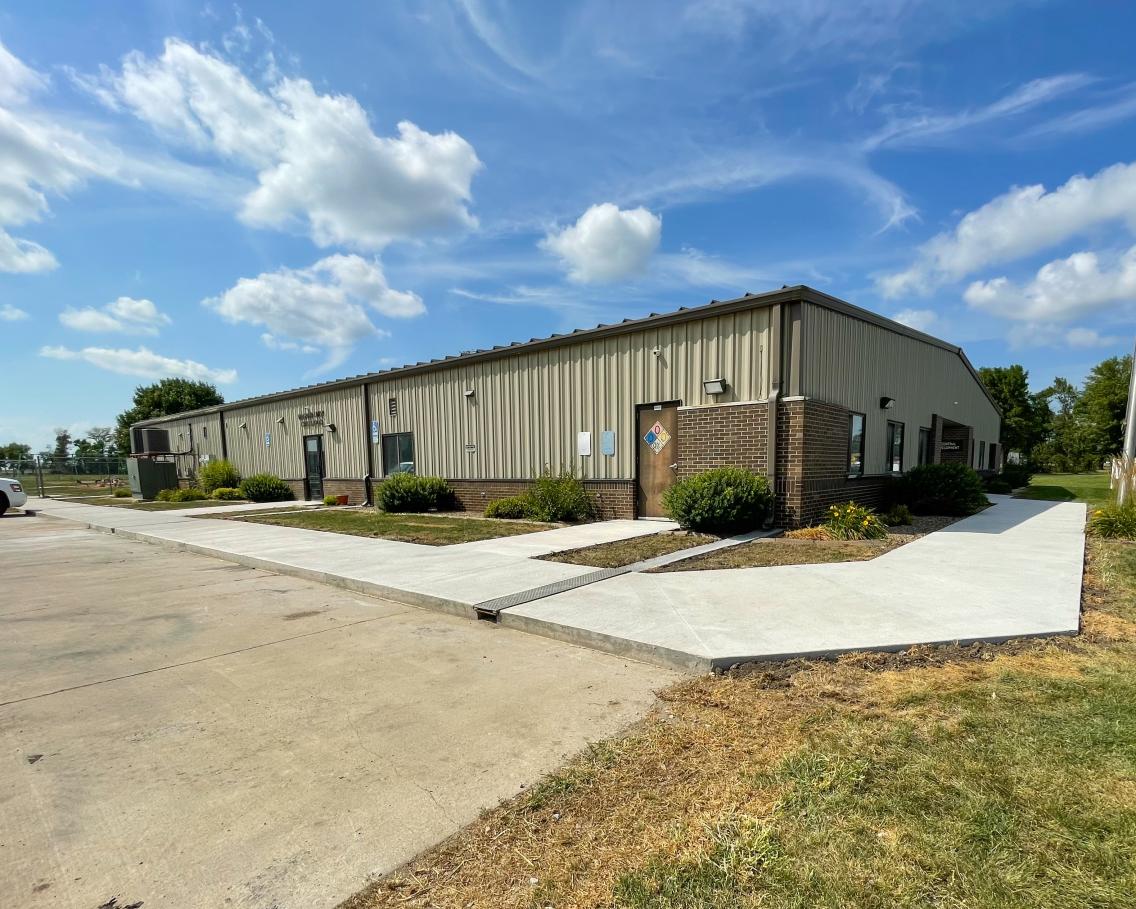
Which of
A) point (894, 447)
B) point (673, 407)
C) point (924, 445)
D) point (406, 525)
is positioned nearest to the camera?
point (673, 407)

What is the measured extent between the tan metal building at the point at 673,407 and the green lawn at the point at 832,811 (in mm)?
6835

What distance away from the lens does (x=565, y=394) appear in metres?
13.2

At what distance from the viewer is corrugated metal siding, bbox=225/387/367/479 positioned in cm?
1938

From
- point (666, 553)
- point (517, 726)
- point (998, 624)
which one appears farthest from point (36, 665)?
point (998, 624)

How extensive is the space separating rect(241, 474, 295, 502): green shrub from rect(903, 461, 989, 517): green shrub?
21252 millimetres

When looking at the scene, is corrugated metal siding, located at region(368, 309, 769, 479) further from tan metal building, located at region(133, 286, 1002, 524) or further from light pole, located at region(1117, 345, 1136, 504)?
light pole, located at region(1117, 345, 1136, 504)

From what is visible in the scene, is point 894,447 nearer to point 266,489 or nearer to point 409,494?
point 409,494

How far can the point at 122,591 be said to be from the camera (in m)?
6.76

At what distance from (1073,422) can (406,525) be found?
67751 millimetres

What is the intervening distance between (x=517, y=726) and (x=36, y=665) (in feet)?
13.1

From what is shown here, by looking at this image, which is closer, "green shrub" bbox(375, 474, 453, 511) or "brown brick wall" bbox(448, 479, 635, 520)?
"brown brick wall" bbox(448, 479, 635, 520)

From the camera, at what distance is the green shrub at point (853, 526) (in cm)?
914

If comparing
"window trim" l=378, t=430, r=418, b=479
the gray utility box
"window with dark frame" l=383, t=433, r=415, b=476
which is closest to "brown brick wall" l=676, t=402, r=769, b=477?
"window trim" l=378, t=430, r=418, b=479

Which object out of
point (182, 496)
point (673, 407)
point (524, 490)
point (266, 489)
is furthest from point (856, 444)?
point (182, 496)
